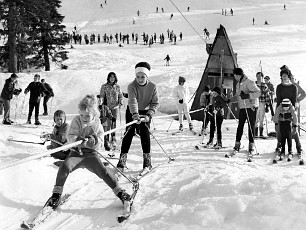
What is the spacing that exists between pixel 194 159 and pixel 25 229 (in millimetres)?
3841

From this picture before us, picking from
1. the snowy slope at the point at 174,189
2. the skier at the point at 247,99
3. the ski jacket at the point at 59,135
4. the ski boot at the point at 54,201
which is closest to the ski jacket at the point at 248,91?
the skier at the point at 247,99

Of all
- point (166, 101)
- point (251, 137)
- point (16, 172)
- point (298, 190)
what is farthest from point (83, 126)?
point (166, 101)

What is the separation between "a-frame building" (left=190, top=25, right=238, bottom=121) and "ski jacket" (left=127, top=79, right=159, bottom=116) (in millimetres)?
8255

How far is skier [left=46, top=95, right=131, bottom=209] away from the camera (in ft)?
12.5

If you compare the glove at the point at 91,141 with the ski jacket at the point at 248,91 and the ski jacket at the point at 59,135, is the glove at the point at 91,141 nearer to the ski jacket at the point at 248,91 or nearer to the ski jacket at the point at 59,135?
the ski jacket at the point at 59,135

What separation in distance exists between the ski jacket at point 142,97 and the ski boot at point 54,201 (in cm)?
194

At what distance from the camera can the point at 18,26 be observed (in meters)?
21.5

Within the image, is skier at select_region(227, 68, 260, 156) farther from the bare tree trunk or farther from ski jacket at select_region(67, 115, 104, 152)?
the bare tree trunk

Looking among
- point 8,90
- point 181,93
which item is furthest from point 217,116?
point 8,90

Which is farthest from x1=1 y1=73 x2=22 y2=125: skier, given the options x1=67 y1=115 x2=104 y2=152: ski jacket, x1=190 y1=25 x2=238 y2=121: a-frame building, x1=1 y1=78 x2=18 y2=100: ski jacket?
x1=67 y1=115 x2=104 y2=152: ski jacket

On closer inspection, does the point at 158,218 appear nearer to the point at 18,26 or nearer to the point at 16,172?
the point at 16,172

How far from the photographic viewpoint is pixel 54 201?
3.74 metres

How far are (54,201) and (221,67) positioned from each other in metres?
10.7

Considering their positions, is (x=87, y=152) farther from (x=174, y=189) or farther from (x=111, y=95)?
(x=111, y=95)
